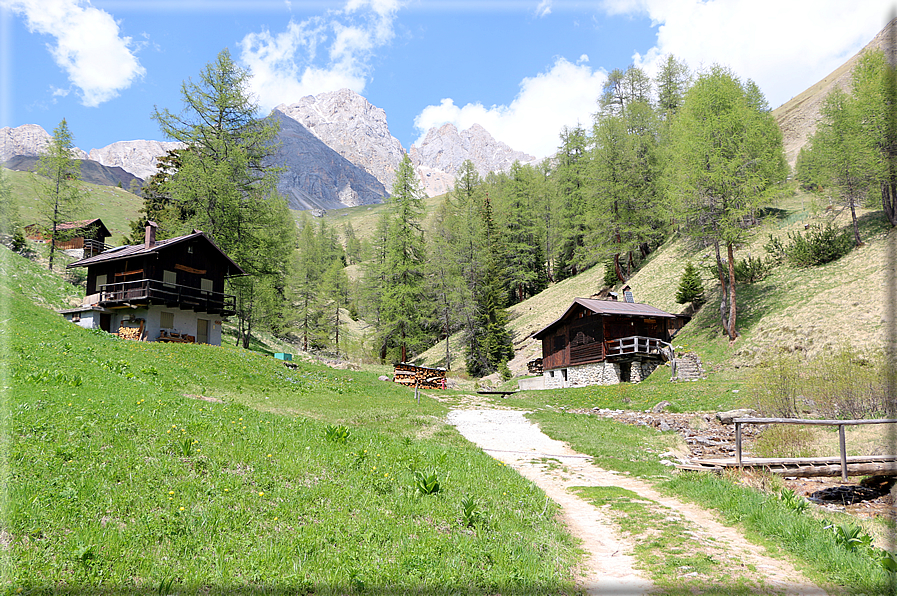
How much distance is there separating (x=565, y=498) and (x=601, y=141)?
5236cm

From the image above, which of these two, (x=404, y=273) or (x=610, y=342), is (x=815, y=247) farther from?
(x=404, y=273)

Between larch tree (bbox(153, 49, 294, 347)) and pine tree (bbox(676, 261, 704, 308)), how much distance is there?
35131mm

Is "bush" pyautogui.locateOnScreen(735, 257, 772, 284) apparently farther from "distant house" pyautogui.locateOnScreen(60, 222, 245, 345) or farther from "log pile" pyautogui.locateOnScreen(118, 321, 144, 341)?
"log pile" pyautogui.locateOnScreen(118, 321, 144, 341)

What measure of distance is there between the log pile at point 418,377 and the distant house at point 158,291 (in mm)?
13754

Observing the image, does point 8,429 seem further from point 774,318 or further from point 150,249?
point 774,318

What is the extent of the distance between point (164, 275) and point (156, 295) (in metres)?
2.30

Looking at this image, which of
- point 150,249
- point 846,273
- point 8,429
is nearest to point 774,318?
point 846,273

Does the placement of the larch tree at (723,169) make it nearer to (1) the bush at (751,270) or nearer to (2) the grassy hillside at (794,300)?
(2) the grassy hillside at (794,300)

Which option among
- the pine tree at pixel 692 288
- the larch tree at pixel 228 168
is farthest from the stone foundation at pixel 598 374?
the larch tree at pixel 228 168

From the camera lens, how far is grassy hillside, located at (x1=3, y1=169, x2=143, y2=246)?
88.1 metres

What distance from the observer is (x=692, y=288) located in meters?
39.9

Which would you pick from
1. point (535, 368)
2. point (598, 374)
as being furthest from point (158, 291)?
point (535, 368)

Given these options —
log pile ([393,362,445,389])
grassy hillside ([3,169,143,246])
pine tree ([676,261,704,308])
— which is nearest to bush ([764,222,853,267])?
pine tree ([676,261,704,308])

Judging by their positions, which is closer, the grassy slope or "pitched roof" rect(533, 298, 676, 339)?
the grassy slope
